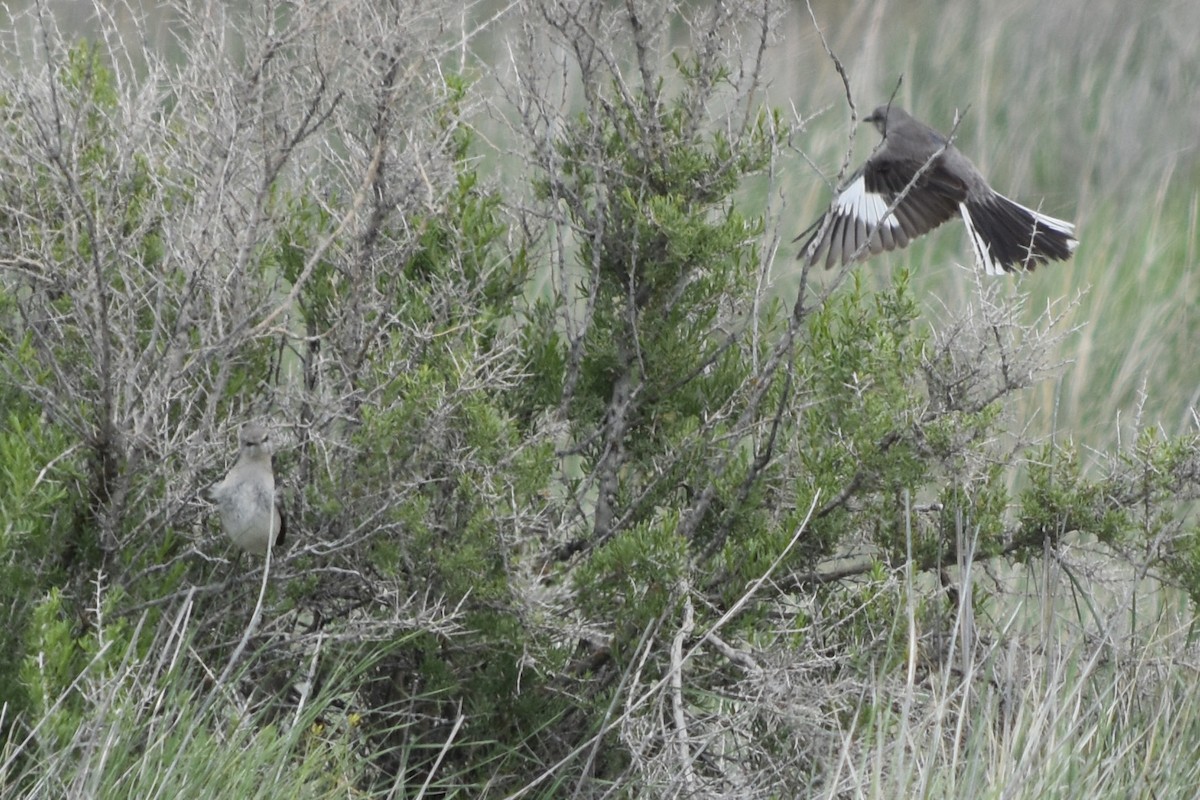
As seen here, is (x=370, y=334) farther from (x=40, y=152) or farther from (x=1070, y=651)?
(x=1070, y=651)

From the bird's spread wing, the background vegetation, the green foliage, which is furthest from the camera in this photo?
the bird's spread wing

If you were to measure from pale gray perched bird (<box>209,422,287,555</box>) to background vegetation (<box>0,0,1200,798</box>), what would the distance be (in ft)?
0.37

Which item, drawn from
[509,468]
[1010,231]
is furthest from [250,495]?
[1010,231]

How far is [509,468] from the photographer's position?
3670mm

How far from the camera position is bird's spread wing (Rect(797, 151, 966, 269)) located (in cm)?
584

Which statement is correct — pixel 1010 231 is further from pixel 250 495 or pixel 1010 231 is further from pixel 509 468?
pixel 250 495

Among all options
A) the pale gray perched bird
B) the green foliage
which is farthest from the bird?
the green foliage

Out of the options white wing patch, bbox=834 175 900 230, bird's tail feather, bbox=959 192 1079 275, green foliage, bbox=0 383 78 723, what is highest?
white wing patch, bbox=834 175 900 230

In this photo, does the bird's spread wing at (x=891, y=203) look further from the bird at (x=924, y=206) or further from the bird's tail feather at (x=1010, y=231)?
the bird's tail feather at (x=1010, y=231)

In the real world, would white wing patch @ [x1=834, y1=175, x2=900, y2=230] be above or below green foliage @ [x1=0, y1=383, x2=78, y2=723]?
above

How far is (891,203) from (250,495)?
3257mm

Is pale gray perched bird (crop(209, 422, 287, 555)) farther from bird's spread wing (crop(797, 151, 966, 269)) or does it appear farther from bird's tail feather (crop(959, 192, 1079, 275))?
bird's tail feather (crop(959, 192, 1079, 275))

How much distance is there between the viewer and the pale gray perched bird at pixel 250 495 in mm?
3400

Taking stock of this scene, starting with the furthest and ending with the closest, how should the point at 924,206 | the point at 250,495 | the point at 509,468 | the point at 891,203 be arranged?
1. the point at 924,206
2. the point at 891,203
3. the point at 509,468
4. the point at 250,495
